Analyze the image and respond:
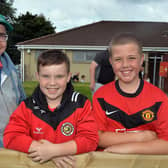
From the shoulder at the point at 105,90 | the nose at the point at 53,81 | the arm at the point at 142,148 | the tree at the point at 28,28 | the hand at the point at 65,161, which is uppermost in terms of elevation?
the tree at the point at 28,28

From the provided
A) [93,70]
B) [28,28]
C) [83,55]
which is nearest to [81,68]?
[83,55]

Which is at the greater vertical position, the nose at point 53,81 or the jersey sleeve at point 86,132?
the nose at point 53,81

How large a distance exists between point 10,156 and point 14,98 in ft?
3.26

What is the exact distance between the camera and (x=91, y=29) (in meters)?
24.1

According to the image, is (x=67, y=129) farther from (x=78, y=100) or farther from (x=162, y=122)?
(x=162, y=122)

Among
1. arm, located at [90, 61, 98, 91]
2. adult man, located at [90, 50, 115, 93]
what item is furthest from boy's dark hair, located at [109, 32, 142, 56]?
arm, located at [90, 61, 98, 91]

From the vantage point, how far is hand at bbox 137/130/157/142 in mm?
1650

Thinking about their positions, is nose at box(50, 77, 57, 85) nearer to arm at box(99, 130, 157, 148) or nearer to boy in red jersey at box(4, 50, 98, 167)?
boy in red jersey at box(4, 50, 98, 167)

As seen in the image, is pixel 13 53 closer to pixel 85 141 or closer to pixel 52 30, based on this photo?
pixel 52 30

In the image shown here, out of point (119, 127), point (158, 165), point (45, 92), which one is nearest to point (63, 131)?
point (45, 92)

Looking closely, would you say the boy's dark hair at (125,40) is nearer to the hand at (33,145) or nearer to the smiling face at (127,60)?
the smiling face at (127,60)

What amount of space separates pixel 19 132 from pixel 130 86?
2.77 feet

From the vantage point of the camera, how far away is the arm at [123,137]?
163cm

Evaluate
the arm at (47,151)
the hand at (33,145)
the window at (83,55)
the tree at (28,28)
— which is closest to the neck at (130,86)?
the arm at (47,151)
